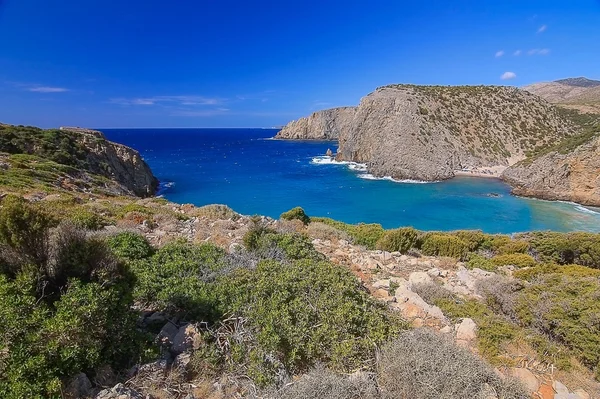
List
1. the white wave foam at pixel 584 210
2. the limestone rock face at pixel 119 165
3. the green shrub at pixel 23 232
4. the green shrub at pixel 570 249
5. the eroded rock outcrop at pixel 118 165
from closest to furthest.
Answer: the green shrub at pixel 23 232, the green shrub at pixel 570 249, the white wave foam at pixel 584 210, the eroded rock outcrop at pixel 118 165, the limestone rock face at pixel 119 165

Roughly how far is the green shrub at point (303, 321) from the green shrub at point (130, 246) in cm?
286

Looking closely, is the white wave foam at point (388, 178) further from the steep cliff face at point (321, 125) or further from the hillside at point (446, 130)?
the steep cliff face at point (321, 125)

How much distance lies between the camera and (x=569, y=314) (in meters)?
6.09

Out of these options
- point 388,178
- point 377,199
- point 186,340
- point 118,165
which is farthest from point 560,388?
point 388,178

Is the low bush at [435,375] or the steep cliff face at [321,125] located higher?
the steep cliff face at [321,125]

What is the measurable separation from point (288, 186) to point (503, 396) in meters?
48.9

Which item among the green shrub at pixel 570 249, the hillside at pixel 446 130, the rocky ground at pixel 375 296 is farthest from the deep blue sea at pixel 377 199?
the rocky ground at pixel 375 296

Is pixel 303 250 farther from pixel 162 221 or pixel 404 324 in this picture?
pixel 162 221

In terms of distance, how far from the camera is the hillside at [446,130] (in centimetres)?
5906

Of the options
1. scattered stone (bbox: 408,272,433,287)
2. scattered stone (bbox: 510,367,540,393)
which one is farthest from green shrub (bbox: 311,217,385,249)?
scattered stone (bbox: 510,367,540,393)

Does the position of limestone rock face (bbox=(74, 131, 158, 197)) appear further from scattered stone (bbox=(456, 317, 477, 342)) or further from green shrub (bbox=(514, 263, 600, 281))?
scattered stone (bbox=(456, 317, 477, 342))

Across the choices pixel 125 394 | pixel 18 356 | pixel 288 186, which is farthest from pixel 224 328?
pixel 288 186

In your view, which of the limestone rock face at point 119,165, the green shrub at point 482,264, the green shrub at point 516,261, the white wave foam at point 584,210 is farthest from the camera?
the limestone rock face at point 119,165

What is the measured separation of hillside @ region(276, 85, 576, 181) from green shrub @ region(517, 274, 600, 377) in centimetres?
5073
